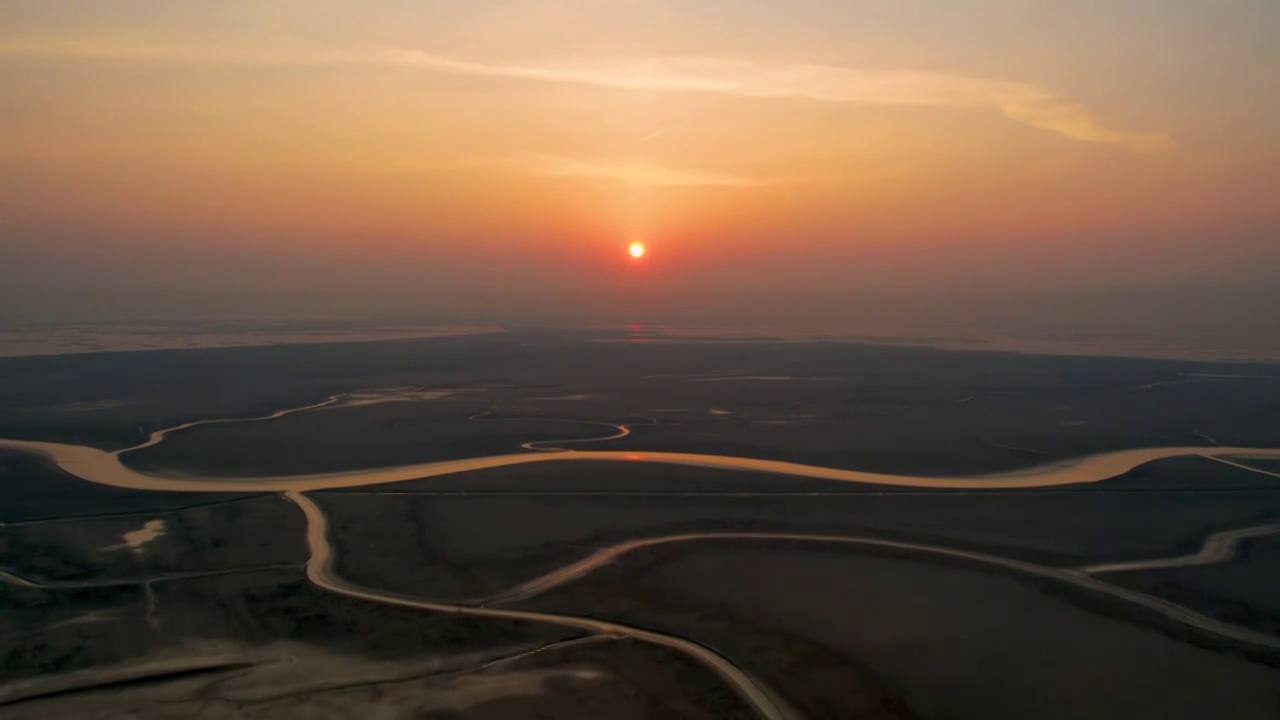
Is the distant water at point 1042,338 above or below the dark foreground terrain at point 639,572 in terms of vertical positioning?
above

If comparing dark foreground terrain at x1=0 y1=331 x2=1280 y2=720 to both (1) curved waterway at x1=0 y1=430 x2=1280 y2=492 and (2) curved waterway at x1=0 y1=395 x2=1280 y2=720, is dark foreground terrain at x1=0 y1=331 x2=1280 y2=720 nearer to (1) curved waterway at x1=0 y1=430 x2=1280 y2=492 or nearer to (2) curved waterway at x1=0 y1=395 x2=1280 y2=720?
(2) curved waterway at x1=0 y1=395 x2=1280 y2=720

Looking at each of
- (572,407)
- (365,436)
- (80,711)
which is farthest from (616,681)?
(572,407)

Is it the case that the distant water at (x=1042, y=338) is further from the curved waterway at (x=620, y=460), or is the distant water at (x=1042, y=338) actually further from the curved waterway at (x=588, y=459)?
the curved waterway at (x=620, y=460)

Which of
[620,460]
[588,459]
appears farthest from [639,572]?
[588,459]

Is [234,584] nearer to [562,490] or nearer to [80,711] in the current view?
[80,711]

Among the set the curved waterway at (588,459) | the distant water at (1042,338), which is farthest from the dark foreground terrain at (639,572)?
the distant water at (1042,338)

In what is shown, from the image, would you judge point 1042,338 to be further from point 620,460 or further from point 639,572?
point 639,572
